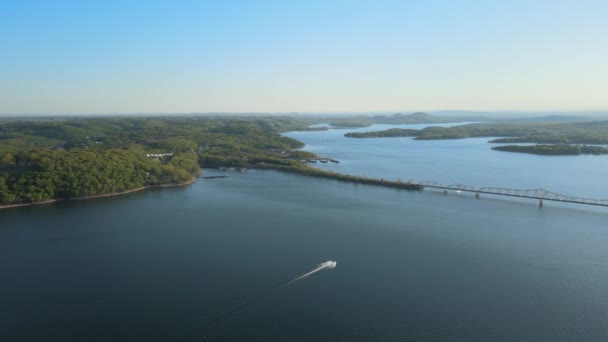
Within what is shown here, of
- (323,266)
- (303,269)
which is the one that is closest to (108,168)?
(303,269)

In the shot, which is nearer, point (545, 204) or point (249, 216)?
point (249, 216)

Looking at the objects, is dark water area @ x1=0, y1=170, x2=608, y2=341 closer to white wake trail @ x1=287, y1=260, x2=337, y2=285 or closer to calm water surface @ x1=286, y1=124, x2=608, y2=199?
white wake trail @ x1=287, y1=260, x2=337, y2=285

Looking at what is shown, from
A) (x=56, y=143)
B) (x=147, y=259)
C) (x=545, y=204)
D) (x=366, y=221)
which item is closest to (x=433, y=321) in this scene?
(x=366, y=221)

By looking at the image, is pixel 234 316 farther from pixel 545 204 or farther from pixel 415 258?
pixel 545 204

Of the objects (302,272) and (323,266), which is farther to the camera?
(323,266)

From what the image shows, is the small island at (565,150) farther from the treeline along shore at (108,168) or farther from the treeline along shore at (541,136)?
the treeline along shore at (108,168)

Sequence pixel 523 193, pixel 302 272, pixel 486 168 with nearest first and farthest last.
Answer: pixel 302 272 < pixel 523 193 < pixel 486 168

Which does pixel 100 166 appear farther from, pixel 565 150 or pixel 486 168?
pixel 565 150

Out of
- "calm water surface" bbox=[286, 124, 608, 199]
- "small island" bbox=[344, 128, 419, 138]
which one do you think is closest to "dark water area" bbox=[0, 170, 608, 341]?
"calm water surface" bbox=[286, 124, 608, 199]
